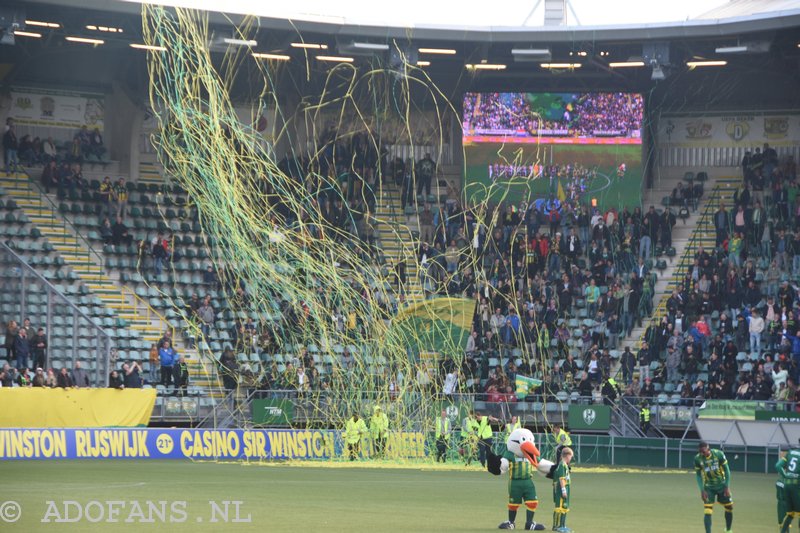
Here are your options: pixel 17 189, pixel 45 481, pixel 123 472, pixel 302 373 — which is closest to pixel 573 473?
pixel 302 373

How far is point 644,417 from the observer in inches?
1442

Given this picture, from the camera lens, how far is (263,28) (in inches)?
1606

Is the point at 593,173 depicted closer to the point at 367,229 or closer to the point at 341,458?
the point at 367,229

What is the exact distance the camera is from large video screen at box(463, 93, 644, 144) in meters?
46.1

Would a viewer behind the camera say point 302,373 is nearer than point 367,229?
Yes

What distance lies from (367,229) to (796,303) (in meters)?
14.2

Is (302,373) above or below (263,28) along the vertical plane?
below

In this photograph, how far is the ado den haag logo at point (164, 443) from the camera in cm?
3378

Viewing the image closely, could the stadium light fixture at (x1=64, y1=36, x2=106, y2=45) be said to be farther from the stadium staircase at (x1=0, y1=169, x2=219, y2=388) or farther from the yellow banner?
the yellow banner

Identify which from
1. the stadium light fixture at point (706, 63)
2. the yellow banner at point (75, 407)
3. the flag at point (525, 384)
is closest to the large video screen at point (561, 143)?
the stadium light fixture at point (706, 63)

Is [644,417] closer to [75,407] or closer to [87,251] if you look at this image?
[75,407]

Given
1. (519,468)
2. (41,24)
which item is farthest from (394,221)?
(519,468)

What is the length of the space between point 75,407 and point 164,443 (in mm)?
2517

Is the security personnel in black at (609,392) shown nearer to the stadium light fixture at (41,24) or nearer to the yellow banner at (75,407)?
the yellow banner at (75,407)
